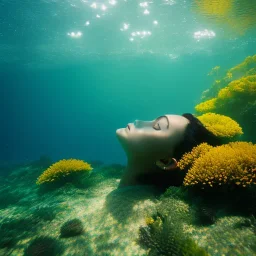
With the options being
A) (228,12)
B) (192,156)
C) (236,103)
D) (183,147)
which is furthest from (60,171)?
(228,12)

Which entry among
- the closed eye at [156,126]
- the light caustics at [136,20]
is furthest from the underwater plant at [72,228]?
the light caustics at [136,20]

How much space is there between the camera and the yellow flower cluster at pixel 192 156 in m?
3.75

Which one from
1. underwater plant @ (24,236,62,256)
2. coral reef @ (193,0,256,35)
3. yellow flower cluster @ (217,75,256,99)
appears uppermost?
coral reef @ (193,0,256,35)

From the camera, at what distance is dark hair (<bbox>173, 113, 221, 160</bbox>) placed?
3980 millimetres

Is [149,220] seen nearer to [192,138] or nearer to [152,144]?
[152,144]

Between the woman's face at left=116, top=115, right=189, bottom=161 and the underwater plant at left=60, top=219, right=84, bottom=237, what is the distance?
1.74 meters

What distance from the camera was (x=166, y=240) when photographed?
2633 millimetres

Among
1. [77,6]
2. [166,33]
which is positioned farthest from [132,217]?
[166,33]

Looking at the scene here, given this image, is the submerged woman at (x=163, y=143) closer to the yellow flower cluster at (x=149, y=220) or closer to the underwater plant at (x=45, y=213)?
the yellow flower cluster at (x=149, y=220)

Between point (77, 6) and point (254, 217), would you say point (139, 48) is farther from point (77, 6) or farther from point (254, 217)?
point (254, 217)

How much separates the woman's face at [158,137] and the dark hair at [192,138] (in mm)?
109

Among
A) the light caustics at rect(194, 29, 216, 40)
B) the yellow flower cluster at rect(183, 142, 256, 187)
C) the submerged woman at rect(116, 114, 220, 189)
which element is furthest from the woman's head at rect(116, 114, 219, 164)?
the light caustics at rect(194, 29, 216, 40)

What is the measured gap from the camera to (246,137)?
7.36 metres

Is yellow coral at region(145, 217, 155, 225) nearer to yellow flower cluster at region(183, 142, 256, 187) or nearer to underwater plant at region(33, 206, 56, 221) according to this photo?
yellow flower cluster at region(183, 142, 256, 187)
